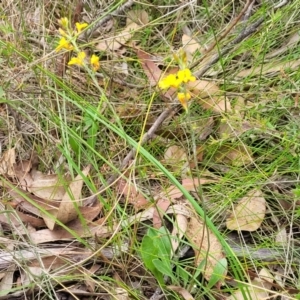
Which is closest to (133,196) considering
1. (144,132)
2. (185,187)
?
(185,187)

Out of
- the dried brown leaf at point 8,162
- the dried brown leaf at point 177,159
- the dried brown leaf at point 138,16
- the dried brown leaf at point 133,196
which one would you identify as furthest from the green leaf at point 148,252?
the dried brown leaf at point 138,16

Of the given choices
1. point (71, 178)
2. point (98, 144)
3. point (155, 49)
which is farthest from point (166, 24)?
point (71, 178)

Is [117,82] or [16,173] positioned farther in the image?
[117,82]

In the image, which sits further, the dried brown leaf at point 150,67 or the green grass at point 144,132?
the dried brown leaf at point 150,67

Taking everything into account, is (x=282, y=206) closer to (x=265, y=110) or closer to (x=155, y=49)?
(x=265, y=110)

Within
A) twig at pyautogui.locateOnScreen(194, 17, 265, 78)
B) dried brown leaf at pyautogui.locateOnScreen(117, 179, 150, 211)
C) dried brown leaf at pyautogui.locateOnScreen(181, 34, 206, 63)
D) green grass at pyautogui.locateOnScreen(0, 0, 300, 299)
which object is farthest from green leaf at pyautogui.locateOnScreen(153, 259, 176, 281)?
dried brown leaf at pyautogui.locateOnScreen(181, 34, 206, 63)

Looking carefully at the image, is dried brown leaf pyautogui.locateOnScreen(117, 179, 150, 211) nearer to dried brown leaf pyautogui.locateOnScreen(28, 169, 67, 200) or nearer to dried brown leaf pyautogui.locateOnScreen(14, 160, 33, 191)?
dried brown leaf pyautogui.locateOnScreen(28, 169, 67, 200)

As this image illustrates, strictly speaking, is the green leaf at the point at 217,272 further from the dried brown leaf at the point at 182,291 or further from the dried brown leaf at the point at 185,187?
the dried brown leaf at the point at 185,187
